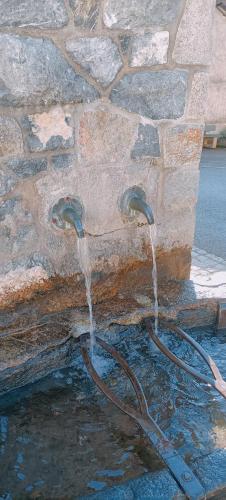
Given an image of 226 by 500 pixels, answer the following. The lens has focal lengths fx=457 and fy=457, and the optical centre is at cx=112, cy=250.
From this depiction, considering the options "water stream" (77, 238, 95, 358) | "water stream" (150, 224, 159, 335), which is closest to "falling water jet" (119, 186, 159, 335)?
"water stream" (150, 224, 159, 335)

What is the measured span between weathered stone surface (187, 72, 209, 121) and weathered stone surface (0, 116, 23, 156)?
982mm

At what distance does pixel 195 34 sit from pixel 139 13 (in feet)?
1.14

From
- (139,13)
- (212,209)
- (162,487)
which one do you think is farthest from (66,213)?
(212,209)

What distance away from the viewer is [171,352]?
2350 millimetres

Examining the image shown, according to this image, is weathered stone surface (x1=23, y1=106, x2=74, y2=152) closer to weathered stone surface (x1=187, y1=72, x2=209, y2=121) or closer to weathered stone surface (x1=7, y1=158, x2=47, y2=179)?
weathered stone surface (x1=7, y1=158, x2=47, y2=179)

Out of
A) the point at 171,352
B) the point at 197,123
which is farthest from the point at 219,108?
the point at 171,352

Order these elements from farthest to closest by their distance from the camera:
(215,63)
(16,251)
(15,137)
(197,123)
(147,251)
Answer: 1. (215,63)
2. (147,251)
3. (197,123)
4. (16,251)
5. (15,137)

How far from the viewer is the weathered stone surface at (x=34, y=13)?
188 centimetres

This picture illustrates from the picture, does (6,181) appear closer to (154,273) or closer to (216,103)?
(154,273)

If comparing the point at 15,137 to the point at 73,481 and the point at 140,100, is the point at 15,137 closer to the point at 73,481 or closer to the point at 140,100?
the point at 140,100

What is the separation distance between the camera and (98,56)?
7.07 ft

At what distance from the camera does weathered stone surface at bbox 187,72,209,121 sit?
2466mm

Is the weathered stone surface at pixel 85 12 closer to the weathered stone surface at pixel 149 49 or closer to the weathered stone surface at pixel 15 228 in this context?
the weathered stone surface at pixel 149 49

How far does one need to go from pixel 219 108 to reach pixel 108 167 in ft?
18.3
